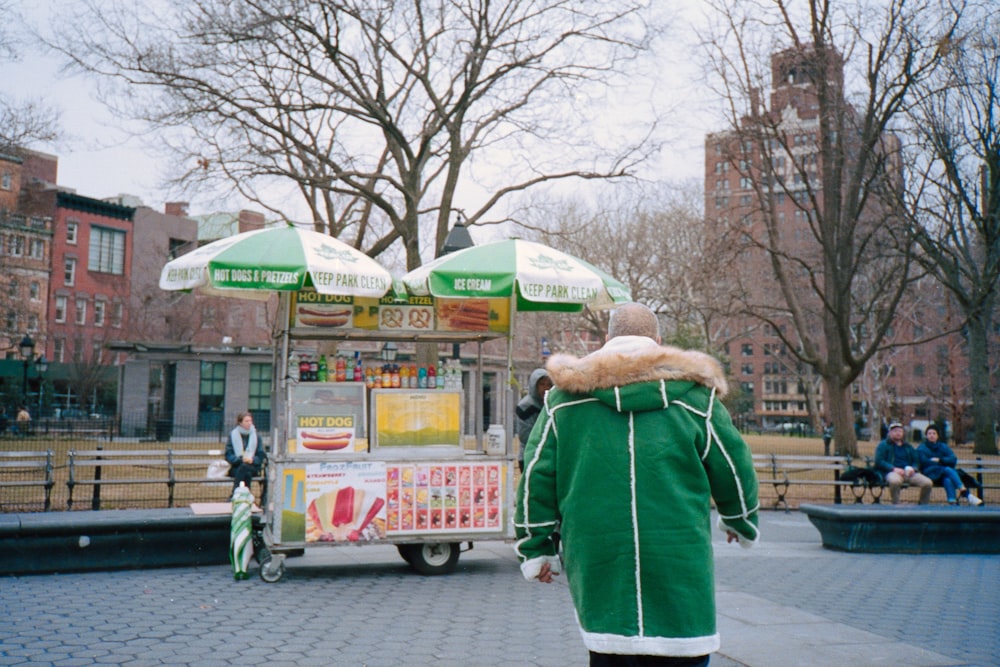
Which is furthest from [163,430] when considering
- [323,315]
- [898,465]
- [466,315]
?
[898,465]

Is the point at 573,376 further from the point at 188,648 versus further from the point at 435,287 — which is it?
the point at 435,287

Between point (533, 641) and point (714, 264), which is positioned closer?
point (533, 641)

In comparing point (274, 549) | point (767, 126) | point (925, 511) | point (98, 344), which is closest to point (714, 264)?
point (767, 126)

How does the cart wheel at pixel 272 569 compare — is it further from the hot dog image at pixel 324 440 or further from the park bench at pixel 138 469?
the park bench at pixel 138 469

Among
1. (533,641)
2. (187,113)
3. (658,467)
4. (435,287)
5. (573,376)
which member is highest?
(187,113)

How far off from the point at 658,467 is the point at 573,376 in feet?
1.51

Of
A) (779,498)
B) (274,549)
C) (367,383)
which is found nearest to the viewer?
(274,549)

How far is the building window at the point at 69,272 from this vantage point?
60.7 m

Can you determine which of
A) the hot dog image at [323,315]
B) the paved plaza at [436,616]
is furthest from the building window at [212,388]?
the hot dog image at [323,315]

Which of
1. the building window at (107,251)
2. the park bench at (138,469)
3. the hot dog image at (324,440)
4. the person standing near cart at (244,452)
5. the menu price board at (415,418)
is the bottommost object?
the park bench at (138,469)

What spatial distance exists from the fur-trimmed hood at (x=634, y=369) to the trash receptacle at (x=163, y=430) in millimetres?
31653

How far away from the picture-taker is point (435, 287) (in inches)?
341

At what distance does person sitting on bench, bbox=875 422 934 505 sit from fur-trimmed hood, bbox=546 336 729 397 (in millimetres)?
12688

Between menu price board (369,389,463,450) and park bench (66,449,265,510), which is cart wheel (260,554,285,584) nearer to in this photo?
menu price board (369,389,463,450)
